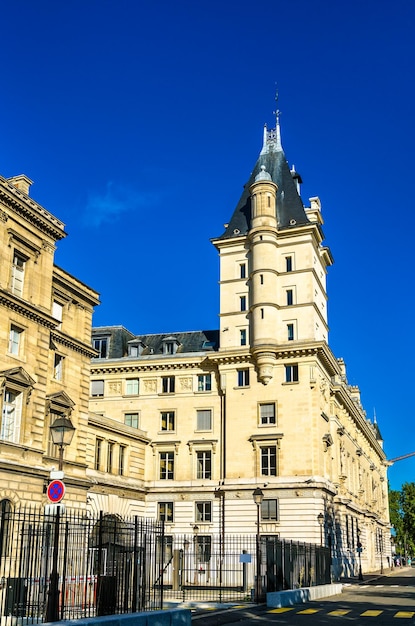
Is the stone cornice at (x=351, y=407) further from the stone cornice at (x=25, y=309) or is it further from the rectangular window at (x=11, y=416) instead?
the rectangular window at (x=11, y=416)

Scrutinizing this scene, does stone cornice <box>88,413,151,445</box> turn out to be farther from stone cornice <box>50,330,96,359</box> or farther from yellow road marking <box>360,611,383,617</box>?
yellow road marking <box>360,611,383,617</box>

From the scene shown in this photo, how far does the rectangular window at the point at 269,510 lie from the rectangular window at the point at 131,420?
40.9 ft

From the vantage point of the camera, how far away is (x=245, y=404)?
54.8 metres

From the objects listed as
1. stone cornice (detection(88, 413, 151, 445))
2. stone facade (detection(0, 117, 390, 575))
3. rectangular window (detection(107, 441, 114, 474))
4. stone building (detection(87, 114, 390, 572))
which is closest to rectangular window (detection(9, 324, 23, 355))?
stone facade (detection(0, 117, 390, 575))

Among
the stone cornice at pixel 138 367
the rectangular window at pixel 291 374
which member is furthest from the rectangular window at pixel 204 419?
the rectangular window at pixel 291 374

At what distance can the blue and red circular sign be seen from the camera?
17292 mm

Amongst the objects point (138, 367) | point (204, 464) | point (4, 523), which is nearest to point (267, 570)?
point (4, 523)

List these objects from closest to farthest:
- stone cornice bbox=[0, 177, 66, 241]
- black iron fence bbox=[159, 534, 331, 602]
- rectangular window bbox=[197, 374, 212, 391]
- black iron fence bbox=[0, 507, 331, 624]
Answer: black iron fence bbox=[0, 507, 331, 624] < black iron fence bbox=[159, 534, 331, 602] < stone cornice bbox=[0, 177, 66, 241] < rectangular window bbox=[197, 374, 212, 391]

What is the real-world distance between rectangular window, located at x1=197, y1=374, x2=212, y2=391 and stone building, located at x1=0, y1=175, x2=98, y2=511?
18.7 metres

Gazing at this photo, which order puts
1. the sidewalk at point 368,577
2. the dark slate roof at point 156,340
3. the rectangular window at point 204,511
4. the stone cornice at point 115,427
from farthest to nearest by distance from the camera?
the dark slate roof at point 156,340 < the rectangular window at point 204,511 < the sidewalk at point 368,577 < the stone cornice at point 115,427

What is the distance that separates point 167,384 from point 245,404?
718 centimetres

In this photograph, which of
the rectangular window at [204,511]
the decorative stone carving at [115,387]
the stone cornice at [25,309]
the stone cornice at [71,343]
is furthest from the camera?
the decorative stone carving at [115,387]

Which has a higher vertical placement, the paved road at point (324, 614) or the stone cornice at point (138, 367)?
the stone cornice at point (138, 367)

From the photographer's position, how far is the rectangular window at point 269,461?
52906 millimetres
